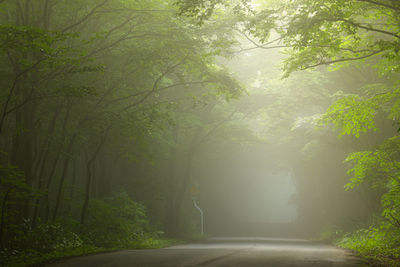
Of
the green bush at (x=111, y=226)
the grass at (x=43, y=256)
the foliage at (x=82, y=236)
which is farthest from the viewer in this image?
the green bush at (x=111, y=226)

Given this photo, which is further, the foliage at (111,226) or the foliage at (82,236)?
the foliage at (111,226)

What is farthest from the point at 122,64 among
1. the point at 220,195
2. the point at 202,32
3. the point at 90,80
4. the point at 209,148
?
the point at 220,195

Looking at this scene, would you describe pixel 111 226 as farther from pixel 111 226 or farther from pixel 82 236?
pixel 82 236

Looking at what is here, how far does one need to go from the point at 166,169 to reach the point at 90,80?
53.9 feet

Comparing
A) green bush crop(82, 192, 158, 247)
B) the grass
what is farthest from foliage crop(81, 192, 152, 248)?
the grass

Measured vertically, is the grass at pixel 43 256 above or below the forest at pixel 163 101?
below

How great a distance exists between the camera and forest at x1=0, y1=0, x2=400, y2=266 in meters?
10.7

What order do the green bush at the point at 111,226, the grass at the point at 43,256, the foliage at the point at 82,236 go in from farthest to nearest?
the green bush at the point at 111,226, the foliage at the point at 82,236, the grass at the point at 43,256

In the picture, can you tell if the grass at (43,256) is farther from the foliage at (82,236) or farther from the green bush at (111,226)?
the green bush at (111,226)

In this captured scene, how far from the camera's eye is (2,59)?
13.4 meters

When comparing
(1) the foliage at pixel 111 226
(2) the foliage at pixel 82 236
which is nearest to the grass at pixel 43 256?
(2) the foliage at pixel 82 236

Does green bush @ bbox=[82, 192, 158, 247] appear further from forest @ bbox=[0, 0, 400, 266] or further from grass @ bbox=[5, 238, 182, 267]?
grass @ bbox=[5, 238, 182, 267]

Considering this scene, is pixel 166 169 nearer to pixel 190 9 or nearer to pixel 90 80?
pixel 90 80

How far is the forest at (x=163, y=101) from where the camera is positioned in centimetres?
1074
